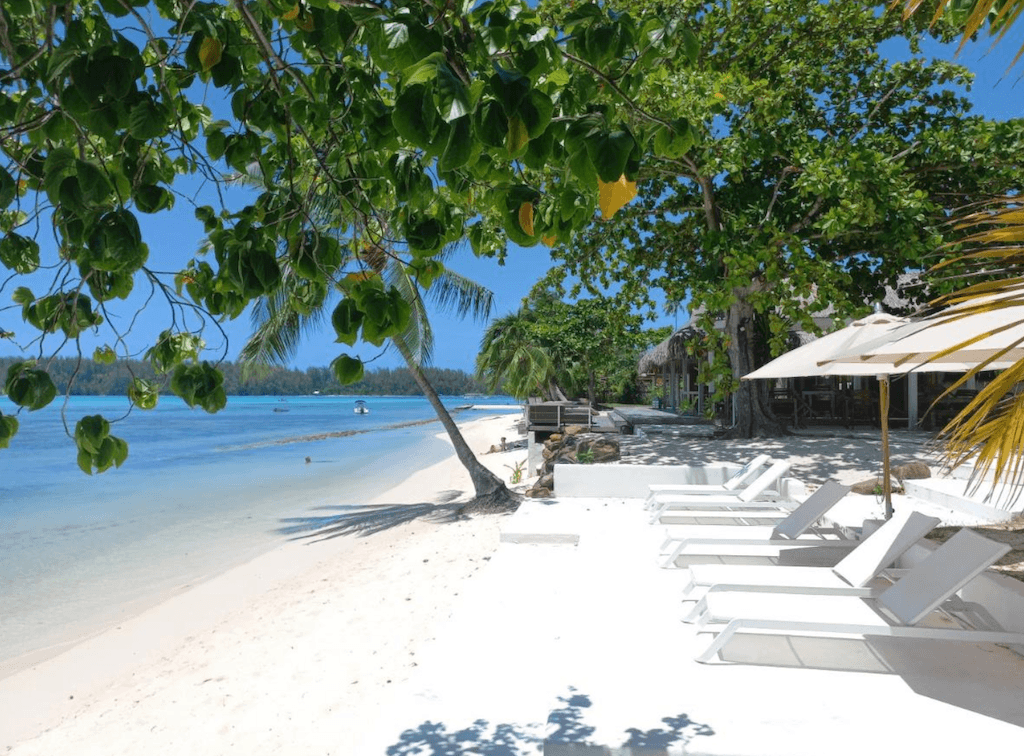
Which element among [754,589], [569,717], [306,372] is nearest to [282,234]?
[569,717]

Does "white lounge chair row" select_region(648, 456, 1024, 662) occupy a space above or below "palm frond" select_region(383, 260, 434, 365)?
below

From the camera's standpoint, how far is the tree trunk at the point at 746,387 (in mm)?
12859

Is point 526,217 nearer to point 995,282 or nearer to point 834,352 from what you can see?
point 995,282

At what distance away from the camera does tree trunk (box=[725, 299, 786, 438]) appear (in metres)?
12.9

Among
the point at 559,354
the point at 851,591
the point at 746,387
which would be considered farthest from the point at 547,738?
the point at 559,354

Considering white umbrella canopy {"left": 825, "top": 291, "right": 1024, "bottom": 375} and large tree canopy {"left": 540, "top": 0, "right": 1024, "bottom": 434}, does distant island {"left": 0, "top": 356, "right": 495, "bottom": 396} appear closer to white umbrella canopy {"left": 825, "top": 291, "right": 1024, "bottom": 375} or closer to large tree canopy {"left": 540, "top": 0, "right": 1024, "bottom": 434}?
white umbrella canopy {"left": 825, "top": 291, "right": 1024, "bottom": 375}

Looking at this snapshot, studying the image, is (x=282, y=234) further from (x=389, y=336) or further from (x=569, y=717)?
(x=569, y=717)

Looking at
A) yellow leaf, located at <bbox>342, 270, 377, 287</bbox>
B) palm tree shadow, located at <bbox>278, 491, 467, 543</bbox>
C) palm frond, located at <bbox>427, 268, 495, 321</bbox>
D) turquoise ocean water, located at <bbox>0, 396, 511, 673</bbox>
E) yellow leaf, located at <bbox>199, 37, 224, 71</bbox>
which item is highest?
palm frond, located at <bbox>427, 268, 495, 321</bbox>

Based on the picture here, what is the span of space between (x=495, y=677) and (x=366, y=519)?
387 inches

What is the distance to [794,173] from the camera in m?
11.9

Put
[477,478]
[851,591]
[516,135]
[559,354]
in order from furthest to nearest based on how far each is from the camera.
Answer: [559,354] < [477,478] < [851,591] < [516,135]

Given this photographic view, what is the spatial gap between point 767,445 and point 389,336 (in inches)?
467

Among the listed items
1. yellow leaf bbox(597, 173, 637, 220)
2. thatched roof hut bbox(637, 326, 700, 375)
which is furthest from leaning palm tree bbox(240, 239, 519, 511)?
yellow leaf bbox(597, 173, 637, 220)

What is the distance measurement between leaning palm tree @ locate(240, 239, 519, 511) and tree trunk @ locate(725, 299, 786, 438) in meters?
4.88
